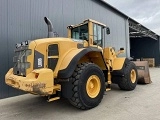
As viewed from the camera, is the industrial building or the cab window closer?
the cab window

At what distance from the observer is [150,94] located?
20.9 ft

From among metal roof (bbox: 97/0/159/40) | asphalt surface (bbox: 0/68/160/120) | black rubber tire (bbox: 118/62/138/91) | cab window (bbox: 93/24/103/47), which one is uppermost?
metal roof (bbox: 97/0/159/40)

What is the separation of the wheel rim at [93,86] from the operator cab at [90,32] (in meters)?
1.15

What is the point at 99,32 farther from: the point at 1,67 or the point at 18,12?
the point at 1,67

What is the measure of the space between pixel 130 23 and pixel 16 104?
14.2 m

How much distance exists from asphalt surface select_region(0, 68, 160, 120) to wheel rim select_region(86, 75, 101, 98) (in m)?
0.39

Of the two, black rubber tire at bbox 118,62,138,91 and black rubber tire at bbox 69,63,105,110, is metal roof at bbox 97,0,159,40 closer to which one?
black rubber tire at bbox 118,62,138,91

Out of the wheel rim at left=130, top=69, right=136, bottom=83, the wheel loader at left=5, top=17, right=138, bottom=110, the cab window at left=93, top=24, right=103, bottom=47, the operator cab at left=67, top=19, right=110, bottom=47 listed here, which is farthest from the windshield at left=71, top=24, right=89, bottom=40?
the wheel rim at left=130, top=69, right=136, bottom=83

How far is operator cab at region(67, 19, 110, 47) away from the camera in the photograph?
5680mm

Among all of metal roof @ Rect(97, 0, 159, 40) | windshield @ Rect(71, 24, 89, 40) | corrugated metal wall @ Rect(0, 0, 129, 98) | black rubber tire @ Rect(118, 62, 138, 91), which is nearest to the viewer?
windshield @ Rect(71, 24, 89, 40)

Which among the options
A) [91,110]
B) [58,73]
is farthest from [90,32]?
[91,110]

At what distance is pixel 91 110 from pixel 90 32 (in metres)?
2.38

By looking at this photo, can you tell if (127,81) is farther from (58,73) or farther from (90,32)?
(58,73)

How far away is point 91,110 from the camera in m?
4.75
